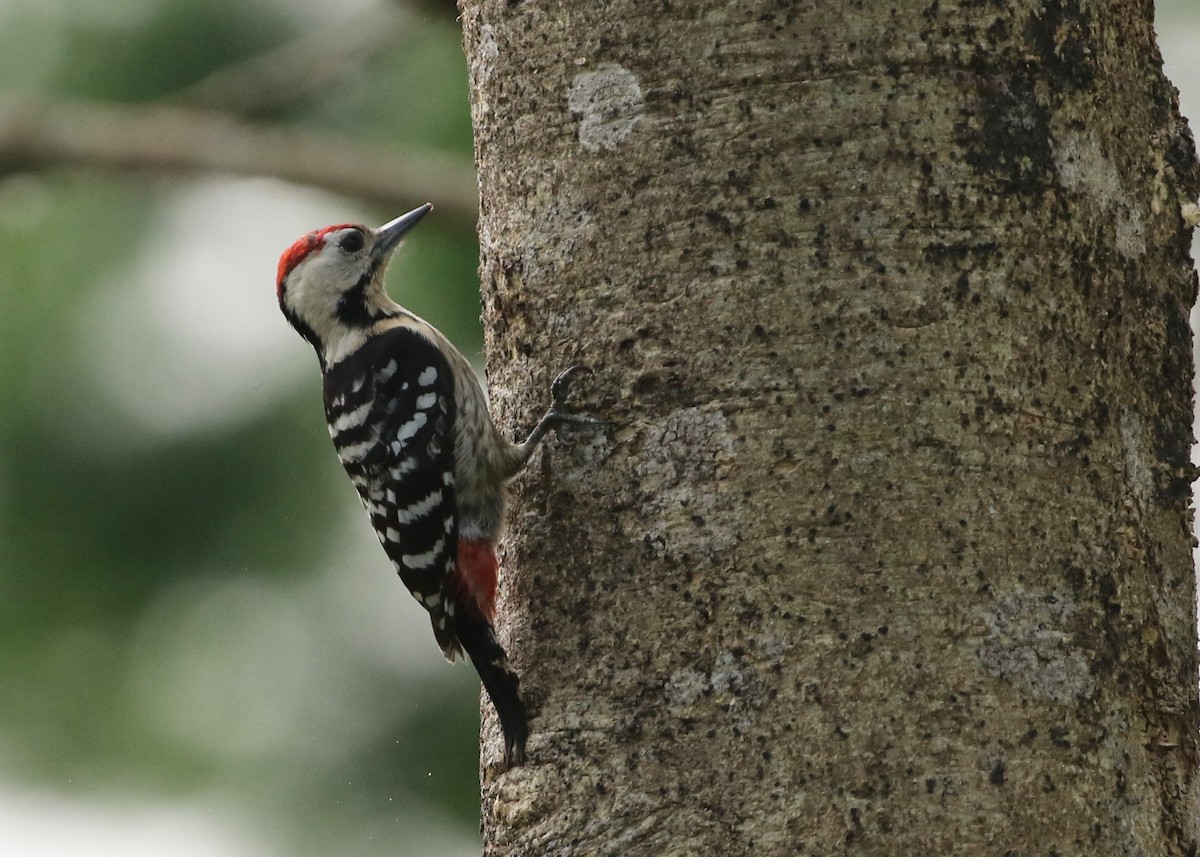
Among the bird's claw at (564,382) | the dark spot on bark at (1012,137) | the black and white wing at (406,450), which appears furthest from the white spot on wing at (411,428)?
the dark spot on bark at (1012,137)

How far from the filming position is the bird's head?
4074mm

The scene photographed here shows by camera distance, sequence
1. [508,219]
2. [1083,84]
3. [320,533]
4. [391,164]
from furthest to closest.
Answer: [320,533], [391,164], [508,219], [1083,84]

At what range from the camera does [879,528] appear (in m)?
2.29

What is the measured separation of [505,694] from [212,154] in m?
3.44

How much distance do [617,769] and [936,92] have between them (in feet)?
3.85

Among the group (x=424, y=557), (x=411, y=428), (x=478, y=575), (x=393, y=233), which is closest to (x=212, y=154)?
(x=393, y=233)

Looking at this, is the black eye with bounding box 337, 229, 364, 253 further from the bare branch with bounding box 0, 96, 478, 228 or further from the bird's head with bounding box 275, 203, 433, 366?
the bare branch with bounding box 0, 96, 478, 228

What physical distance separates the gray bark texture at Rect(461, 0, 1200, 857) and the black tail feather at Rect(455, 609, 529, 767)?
0.03 meters

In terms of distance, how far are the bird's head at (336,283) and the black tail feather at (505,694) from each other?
148 cm

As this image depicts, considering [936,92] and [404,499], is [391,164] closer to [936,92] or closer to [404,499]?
[404,499]

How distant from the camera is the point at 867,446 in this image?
2.32 meters

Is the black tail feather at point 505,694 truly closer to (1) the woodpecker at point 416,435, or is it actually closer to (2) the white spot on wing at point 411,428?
(1) the woodpecker at point 416,435

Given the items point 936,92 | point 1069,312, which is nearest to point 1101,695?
point 1069,312

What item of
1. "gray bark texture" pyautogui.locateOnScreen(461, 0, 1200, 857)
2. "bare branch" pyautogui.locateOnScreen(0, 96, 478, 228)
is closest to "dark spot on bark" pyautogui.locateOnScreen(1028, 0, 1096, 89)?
"gray bark texture" pyautogui.locateOnScreen(461, 0, 1200, 857)
